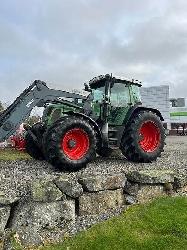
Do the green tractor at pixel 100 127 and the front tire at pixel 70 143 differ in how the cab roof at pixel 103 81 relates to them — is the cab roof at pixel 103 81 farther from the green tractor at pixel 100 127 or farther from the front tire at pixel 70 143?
the front tire at pixel 70 143

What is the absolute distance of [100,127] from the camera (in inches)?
417

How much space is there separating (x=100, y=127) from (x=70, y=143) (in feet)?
4.47

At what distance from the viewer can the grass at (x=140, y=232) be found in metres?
6.36

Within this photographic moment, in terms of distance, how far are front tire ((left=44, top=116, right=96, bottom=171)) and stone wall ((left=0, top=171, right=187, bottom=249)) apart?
1317 mm

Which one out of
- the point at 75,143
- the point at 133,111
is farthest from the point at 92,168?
the point at 133,111

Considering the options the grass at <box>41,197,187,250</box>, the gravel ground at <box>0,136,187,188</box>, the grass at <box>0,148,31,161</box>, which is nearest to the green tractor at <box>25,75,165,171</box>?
the gravel ground at <box>0,136,187,188</box>

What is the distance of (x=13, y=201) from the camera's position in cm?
730

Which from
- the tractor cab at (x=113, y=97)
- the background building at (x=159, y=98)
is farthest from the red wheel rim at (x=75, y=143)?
the background building at (x=159, y=98)

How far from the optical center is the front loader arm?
10625mm

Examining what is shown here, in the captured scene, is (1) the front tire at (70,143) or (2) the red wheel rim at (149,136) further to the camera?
(2) the red wheel rim at (149,136)

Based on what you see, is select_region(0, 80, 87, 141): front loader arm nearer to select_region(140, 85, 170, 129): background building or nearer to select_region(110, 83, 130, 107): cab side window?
select_region(110, 83, 130, 107): cab side window

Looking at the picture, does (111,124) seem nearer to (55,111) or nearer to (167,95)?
(55,111)

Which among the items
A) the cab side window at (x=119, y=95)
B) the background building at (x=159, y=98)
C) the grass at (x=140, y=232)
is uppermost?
the background building at (x=159, y=98)

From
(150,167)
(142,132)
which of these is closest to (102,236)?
(150,167)
